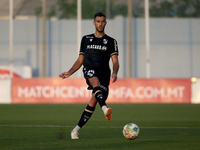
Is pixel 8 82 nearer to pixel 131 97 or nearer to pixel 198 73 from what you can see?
pixel 131 97

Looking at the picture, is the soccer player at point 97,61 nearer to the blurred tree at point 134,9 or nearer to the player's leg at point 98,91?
the player's leg at point 98,91

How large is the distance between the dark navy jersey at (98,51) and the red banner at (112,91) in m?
13.1

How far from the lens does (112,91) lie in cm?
2036

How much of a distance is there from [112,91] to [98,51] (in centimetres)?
1342

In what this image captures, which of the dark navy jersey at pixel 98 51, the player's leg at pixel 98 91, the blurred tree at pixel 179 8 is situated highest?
the blurred tree at pixel 179 8

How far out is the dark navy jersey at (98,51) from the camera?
698 centimetres

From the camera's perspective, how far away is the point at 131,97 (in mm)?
20312

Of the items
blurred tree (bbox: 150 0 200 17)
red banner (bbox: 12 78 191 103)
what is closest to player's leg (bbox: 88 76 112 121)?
red banner (bbox: 12 78 191 103)

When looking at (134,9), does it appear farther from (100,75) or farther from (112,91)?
(100,75)

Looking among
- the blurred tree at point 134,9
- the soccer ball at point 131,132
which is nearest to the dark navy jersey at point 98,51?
the soccer ball at point 131,132

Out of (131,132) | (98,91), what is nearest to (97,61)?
(98,91)

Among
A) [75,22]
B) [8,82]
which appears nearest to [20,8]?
[75,22]

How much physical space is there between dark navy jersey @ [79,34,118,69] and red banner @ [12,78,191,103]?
43.1 feet

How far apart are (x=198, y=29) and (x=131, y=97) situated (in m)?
18.9
